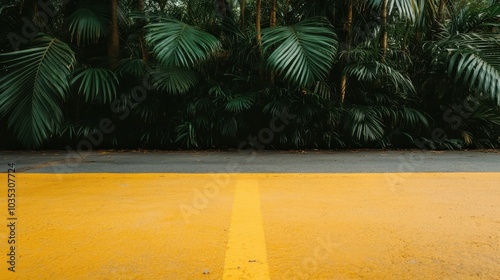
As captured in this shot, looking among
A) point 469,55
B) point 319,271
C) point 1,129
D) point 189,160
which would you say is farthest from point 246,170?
point 1,129

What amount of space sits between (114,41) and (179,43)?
1242mm

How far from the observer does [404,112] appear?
4.83 metres

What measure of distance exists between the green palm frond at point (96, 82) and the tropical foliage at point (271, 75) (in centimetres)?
2

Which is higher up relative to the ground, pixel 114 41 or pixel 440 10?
pixel 440 10

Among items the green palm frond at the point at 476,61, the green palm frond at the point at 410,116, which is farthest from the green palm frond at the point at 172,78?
the green palm frond at the point at 476,61

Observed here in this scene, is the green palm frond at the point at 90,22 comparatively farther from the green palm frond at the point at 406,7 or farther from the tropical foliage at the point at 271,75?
the green palm frond at the point at 406,7

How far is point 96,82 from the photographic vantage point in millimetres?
4234

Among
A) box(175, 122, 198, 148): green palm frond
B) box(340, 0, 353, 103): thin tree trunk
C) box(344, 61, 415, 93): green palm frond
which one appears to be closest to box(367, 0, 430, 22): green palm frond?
box(340, 0, 353, 103): thin tree trunk

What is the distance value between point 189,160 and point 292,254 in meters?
2.65

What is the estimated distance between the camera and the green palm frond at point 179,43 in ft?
13.2

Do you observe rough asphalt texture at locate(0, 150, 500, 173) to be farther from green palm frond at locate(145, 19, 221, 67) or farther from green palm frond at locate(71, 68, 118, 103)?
green palm frond at locate(145, 19, 221, 67)

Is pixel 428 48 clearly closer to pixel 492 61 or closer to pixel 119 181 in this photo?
pixel 492 61

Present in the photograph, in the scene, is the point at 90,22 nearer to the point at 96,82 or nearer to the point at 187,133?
the point at 96,82

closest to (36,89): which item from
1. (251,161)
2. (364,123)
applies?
(251,161)
